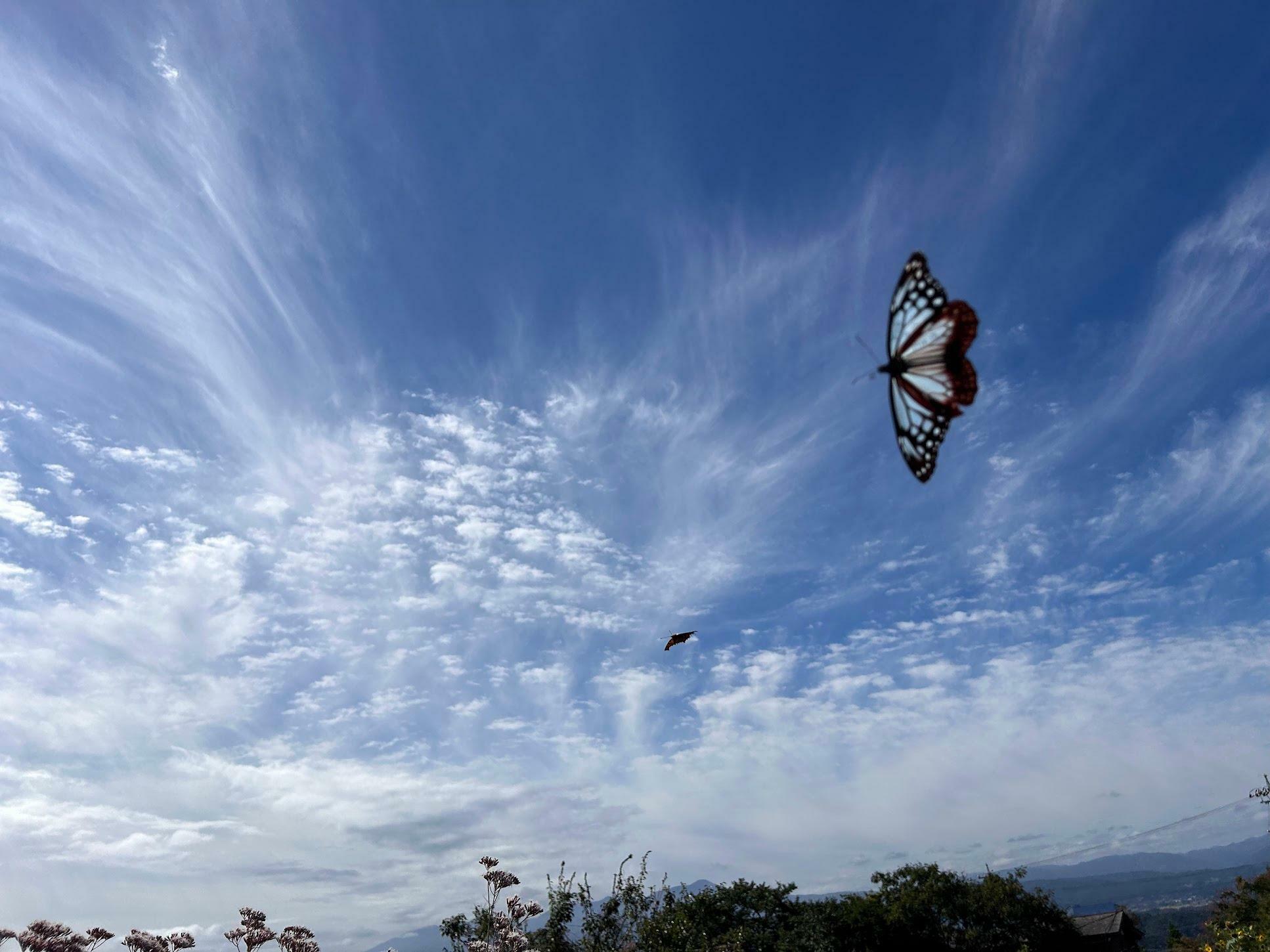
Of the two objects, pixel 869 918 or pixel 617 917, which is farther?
pixel 869 918

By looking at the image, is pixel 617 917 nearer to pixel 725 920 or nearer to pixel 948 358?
pixel 725 920

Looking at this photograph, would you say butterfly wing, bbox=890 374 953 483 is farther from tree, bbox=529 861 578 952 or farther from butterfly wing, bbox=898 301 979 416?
tree, bbox=529 861 578 952

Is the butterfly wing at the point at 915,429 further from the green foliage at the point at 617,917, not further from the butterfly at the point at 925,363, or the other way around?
the green foliage at the point at 617,917

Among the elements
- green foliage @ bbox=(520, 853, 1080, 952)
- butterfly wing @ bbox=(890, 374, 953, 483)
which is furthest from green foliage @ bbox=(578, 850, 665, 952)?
butterfly wing @ bbox=(890, 374, 953, 483)

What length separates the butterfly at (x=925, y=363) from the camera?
324 cm

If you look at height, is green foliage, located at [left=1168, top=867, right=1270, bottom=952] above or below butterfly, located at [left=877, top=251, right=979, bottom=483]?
below

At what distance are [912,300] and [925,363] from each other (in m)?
0.44

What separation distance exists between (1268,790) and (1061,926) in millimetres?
26722

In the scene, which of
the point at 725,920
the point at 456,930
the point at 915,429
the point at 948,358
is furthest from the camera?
the point at 725,920

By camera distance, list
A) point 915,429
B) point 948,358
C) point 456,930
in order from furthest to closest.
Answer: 1. point 456,930
2. point 915,429
3. point 948,358

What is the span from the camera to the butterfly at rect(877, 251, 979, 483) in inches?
127

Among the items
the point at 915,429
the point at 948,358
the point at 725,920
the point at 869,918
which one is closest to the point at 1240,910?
the point at 869,918

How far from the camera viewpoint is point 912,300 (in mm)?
3779

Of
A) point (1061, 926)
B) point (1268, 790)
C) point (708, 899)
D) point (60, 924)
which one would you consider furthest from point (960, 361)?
point (1268, 790)
